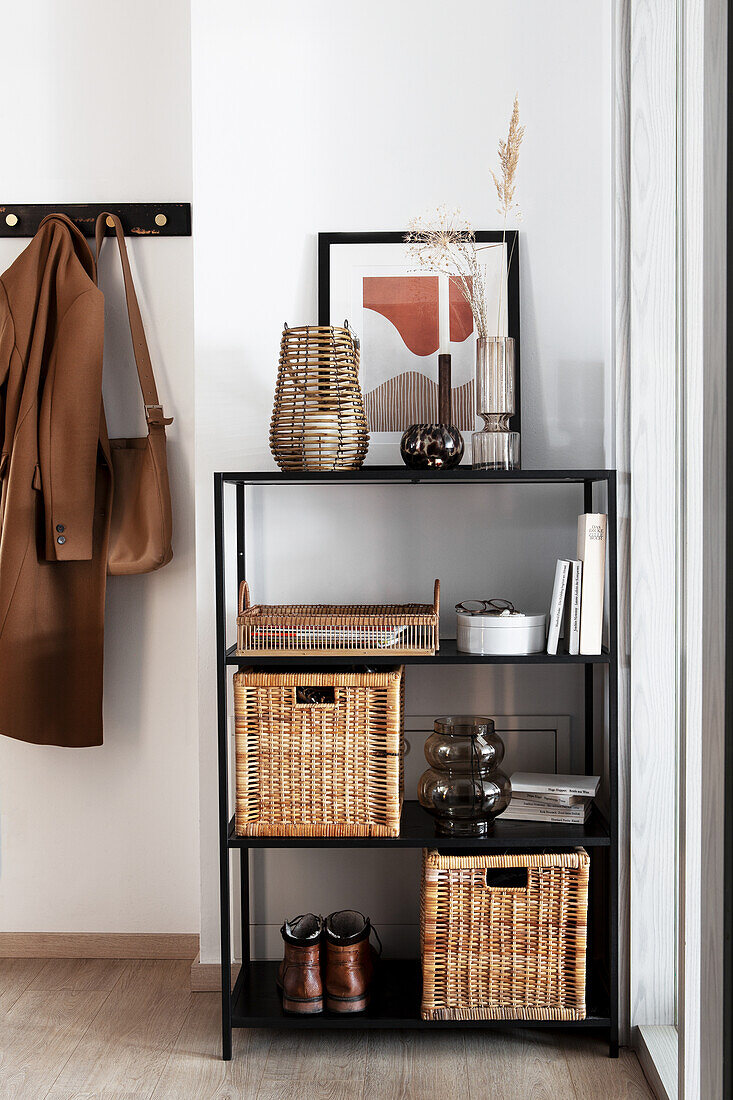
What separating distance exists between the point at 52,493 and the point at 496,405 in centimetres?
104

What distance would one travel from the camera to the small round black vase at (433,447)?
197cm

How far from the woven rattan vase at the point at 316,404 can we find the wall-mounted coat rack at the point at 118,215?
25.4 inches

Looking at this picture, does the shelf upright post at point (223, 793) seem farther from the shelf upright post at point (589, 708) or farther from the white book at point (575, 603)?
the shelf upright post at point (589, 708)

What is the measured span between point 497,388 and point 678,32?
0.72 metres

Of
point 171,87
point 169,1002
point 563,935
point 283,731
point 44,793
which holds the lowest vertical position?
point 169,1002

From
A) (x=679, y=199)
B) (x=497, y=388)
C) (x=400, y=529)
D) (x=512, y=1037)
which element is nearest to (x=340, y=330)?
(x=497, y=388)

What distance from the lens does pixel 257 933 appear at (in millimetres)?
2279

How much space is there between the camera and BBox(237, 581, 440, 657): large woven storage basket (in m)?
1.92

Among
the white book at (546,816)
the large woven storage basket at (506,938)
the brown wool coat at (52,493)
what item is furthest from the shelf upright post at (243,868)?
the white book at (546,816)

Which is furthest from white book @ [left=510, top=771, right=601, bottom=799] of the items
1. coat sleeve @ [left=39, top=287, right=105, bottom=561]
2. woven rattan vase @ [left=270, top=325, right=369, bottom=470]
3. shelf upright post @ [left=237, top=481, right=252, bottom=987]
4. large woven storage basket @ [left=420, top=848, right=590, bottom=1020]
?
coat sleeve @ [left=39, top=287, right=105, bottom=561]

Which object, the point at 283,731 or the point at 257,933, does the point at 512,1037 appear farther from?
the point at 283,731

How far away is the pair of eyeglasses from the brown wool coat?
0.89 m

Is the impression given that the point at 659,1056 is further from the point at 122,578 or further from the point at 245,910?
the point at 122,578

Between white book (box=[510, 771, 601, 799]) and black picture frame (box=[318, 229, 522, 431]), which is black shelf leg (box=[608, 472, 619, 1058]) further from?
black picture frame (box=[318, 229, 522, 431])
